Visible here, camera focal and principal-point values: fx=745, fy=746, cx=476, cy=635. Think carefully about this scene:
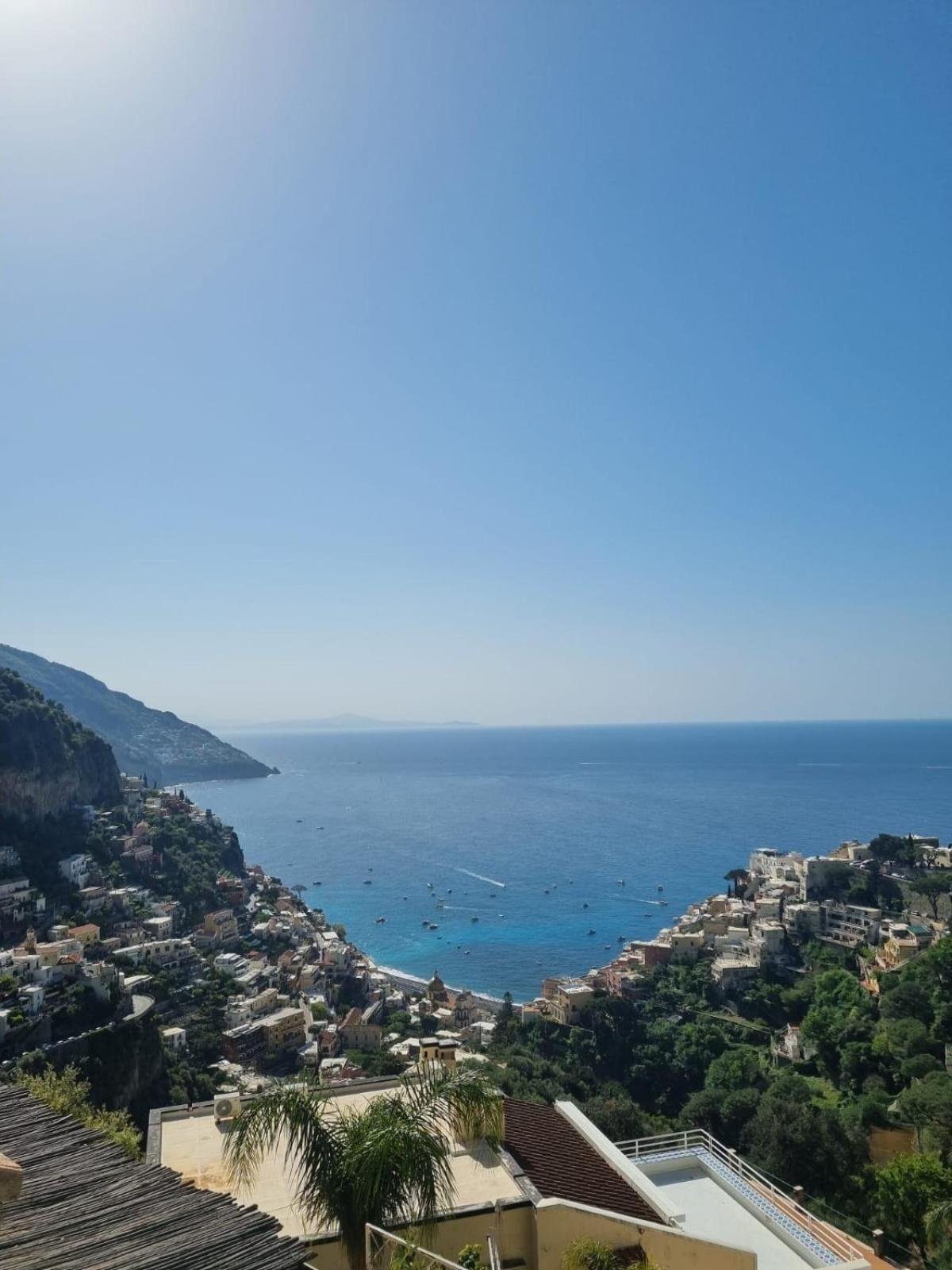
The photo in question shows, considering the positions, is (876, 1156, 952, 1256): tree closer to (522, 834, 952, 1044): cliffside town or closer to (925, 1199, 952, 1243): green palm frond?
(925, 1199, 952, 1243): green palm frond

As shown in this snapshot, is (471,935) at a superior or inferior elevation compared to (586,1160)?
inferior

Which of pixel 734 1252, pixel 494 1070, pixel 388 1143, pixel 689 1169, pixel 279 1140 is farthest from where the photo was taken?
pixel 494 1070

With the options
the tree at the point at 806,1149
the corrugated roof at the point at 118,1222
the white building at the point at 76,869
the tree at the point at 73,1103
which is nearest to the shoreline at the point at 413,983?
the white building at the point at 76,869

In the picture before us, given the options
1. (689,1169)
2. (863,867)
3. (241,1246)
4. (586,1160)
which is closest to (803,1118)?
(689,1169)

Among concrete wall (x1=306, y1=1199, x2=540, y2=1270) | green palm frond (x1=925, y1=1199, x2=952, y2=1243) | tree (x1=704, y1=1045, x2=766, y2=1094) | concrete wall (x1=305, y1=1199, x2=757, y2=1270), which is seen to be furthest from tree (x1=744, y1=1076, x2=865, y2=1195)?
concrete wall (x1=306, y1=1199, x2=540, y2=1270)

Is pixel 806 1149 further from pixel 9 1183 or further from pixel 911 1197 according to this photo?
pixel 9 1183

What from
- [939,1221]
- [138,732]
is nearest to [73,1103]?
[939,1221]

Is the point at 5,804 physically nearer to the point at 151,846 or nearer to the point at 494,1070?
the point at 151,846
